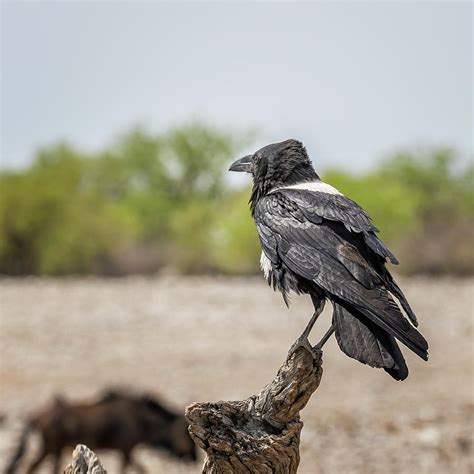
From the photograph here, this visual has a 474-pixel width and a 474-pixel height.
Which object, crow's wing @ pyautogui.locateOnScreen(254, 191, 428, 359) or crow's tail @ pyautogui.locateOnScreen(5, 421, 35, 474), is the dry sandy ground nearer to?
crow's tail @ pyautogui.locateOnScreen(5, 421, 35, 474)

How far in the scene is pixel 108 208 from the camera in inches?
1320

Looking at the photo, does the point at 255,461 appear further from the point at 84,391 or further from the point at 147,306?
the point at 147,306

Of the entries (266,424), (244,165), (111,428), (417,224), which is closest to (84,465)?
(266,424)

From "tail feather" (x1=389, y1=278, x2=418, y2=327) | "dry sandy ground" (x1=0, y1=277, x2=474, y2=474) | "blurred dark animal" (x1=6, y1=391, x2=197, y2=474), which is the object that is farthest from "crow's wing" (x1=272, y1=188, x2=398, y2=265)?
"dry sandy ground" (x1=0, y1=277, x2=474, y2=474)

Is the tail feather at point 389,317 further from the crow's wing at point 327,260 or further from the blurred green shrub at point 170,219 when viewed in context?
the blurred green shrub at point 170,219

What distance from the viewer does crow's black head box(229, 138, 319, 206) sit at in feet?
13.6

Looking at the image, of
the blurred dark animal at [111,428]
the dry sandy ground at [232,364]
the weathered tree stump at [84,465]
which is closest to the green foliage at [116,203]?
the dry sandy ground at [232,364]

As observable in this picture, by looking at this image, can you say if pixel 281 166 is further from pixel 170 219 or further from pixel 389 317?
pixel 170 219

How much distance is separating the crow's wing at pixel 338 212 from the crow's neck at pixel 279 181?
162mm

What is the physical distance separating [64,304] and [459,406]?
1187cm

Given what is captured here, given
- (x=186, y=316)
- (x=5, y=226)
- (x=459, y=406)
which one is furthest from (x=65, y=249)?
(x=459, y=406)

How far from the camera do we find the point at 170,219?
129 ft

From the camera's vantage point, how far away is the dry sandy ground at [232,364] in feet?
33.9

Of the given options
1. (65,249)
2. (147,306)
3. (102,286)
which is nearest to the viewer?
(147,306)
